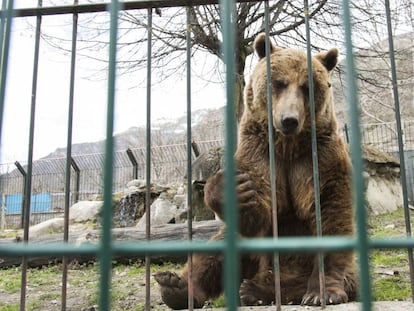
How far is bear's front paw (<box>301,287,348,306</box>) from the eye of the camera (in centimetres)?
301

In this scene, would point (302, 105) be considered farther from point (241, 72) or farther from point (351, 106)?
point (241, 72)

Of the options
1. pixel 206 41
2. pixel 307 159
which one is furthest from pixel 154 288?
pixel 206 41

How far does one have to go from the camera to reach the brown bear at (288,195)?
3.39 metres

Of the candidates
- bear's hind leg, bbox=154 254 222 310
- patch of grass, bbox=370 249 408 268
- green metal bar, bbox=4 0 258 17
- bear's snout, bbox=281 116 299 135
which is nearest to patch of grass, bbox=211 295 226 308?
bear's hind leg, bbox=154 254 222 310

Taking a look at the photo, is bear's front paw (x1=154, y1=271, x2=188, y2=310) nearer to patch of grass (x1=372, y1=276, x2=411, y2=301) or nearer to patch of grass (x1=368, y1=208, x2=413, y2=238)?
patch of grass (x1=372, y1=276, x2=411, y2=301)

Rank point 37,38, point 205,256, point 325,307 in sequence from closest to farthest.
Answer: point 325,307 < point 37,38 < point 205,256

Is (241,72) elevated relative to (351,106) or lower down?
elevated

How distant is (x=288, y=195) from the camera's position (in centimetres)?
383

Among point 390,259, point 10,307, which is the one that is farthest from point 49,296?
point 390,259

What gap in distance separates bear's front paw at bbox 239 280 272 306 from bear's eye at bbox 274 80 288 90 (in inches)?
66.7

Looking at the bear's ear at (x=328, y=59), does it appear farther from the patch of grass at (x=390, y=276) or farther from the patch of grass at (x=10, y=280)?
the patch of grass at (x=10, y=280)

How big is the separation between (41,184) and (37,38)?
13801mm

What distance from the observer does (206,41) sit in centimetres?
821

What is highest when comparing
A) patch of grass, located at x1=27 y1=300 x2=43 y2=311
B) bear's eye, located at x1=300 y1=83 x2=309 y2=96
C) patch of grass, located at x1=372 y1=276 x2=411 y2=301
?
bear's eye, located at x1=300 y1=83 x2=309 y2=96
